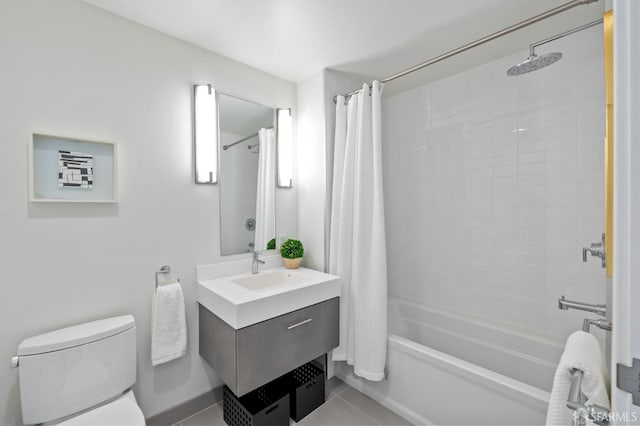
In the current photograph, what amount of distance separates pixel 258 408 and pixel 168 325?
29.9 inches

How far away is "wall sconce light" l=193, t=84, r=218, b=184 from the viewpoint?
6.05 feet

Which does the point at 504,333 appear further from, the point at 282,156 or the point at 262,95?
the point at 262,95

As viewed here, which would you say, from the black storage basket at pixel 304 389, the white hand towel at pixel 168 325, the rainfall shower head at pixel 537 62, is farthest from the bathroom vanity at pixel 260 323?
the rainfall shower head at pixel 537 62

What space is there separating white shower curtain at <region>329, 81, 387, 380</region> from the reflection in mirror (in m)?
0.55

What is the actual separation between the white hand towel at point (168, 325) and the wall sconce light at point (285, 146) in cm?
114

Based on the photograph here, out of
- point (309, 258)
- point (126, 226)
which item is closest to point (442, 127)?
point (309, 258)

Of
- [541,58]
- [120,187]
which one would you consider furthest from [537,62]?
[120,187]

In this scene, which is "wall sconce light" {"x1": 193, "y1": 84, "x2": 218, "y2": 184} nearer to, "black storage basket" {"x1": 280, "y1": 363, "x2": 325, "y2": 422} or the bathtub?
"black storage basket" {"x1": 280, "y1": 363, "x2": 325, "y2": 422}

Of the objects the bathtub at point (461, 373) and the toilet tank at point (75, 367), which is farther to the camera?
the bathtub at point (461, 373)

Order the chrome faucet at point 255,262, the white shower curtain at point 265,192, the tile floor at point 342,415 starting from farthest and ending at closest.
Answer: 1. the white shower curtain at point 265,192
2. the chrome faucet at point 255,262
3. the tile floor at point 342,415

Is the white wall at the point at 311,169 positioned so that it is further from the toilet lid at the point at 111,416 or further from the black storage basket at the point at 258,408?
the toilet lid at the point at 111,416

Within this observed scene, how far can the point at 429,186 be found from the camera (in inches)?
100

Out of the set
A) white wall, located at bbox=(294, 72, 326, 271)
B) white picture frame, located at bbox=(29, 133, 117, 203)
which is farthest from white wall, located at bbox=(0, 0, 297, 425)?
white wall, located at bbox=(294, 72, 326, 271)

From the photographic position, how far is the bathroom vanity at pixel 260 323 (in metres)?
1.48
